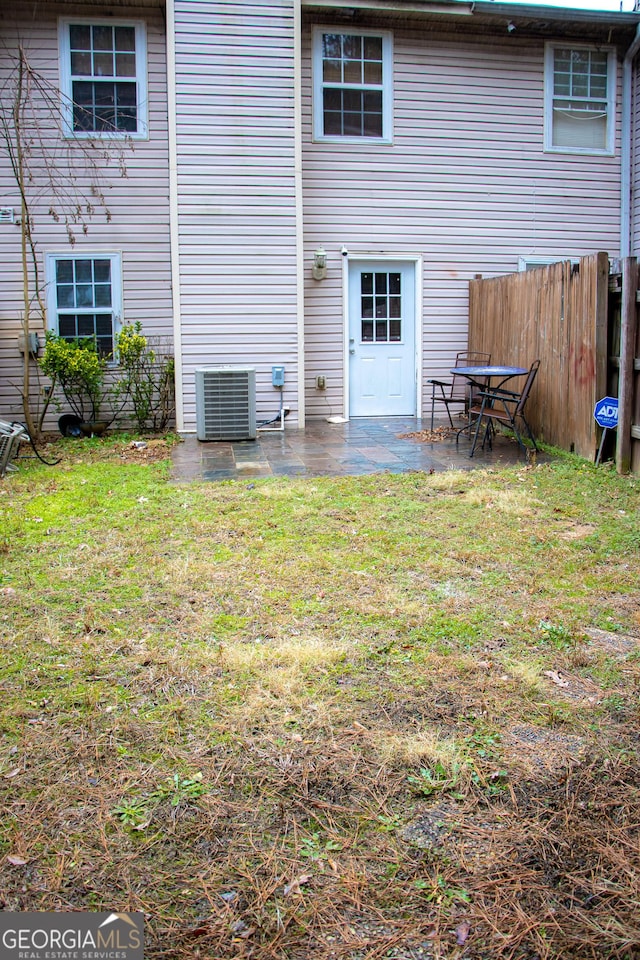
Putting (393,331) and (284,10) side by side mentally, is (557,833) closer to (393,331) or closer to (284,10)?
(393,331)

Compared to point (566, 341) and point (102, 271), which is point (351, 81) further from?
point (566, 341)

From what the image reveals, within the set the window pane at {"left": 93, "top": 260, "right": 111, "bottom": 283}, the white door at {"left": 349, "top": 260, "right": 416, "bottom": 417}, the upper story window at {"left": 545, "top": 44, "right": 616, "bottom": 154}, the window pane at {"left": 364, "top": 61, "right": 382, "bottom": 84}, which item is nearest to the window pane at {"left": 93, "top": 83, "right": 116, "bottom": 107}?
the window pane at {"left": 93, "top": 260, "right": 111, "bottom": 283}

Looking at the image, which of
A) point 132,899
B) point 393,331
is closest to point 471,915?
point 132,899

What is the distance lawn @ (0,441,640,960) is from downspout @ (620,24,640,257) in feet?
26.3

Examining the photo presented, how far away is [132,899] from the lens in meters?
1.86

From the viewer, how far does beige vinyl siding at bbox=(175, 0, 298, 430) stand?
31.3 feet

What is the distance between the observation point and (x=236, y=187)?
9719 mm

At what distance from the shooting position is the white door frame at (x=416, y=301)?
1066 centimetres

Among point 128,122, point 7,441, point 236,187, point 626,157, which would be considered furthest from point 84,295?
point 626,157

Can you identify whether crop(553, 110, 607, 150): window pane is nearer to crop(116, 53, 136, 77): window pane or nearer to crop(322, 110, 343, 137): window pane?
crop(322, 110, 343, 137): window pane

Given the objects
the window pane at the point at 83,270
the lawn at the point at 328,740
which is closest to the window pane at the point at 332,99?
the window pane at the point at 83,270

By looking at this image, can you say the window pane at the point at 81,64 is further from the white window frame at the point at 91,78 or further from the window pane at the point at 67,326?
the window pane at the point at 67,326

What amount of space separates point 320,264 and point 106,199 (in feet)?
9.25

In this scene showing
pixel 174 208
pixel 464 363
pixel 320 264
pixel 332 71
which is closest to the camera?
pixel 174 208
